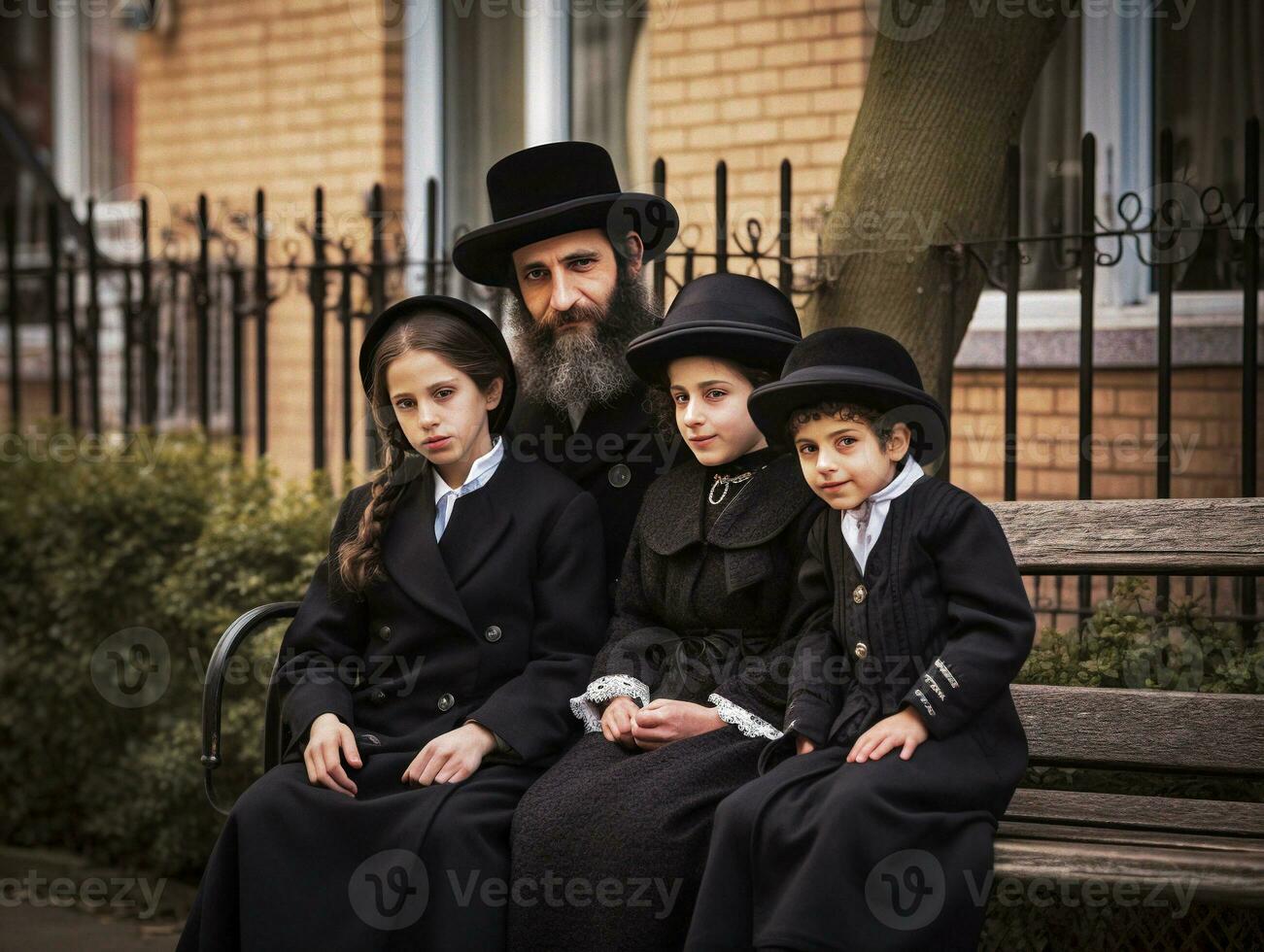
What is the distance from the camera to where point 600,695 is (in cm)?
321

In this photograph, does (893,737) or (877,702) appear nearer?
(893,737)

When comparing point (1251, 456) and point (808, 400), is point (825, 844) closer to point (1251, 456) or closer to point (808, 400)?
A: point (808, 400)

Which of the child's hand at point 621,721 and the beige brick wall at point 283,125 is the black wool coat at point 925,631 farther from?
the beige brick wall at point 283,125

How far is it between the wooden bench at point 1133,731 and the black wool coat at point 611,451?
0.90 meters

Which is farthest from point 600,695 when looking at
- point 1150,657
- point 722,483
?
point 1150,657

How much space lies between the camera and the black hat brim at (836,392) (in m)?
2.79

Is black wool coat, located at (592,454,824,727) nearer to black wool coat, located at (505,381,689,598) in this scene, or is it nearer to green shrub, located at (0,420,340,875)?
black wool coat, located at (505,381,689,598)

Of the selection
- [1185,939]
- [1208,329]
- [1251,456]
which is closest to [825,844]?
→ [1185,939]

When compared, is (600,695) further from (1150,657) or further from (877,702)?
(1150,657)

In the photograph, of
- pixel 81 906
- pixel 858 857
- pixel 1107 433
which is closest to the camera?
pixel 858 857

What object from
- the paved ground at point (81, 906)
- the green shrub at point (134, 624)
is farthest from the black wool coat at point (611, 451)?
the paved ground at point (81, 906)

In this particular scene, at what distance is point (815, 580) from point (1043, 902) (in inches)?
34.0

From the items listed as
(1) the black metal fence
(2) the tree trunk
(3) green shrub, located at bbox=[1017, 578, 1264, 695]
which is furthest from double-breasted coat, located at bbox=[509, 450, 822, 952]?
(1) the black metal fence

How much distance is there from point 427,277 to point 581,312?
2.03 meters
